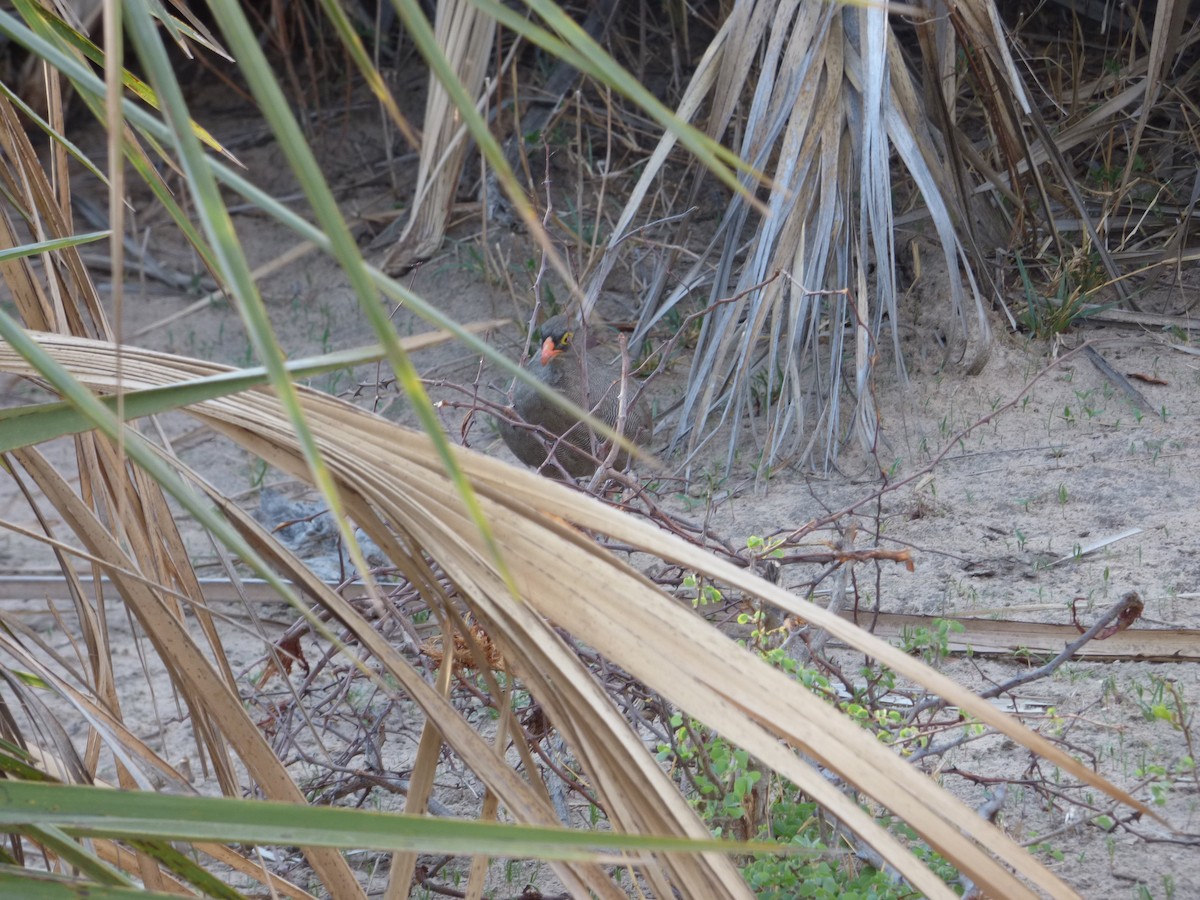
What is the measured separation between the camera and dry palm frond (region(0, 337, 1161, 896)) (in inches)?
26.5

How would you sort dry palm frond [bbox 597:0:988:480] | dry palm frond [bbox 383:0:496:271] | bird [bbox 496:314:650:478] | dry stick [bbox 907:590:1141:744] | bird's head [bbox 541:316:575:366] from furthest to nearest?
bird's head [bbox 541:316:575:366] < bird [bbox 496:314:650:478] < dry palm frond [bbox 383:0:496:271] < dry palm frond [bbox 597:0:988:480] < dry stick [bbox 907:590:1141:744]

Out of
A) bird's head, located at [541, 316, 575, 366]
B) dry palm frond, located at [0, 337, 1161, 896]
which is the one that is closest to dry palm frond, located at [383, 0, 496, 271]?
bird's head, located at [541, 316, 575, 366]

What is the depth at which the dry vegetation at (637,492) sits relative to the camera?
71 centimetres

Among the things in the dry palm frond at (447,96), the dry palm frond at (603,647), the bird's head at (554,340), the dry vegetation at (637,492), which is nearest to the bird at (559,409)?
the bird's head at (554,340)

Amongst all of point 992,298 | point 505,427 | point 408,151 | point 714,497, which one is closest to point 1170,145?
point 992,298

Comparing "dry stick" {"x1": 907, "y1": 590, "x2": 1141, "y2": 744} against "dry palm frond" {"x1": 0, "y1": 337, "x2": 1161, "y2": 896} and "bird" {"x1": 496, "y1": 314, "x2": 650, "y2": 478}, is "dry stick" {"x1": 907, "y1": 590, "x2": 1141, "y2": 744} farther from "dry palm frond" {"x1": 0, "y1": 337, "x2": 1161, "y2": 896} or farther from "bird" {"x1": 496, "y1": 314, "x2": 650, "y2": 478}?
"bird" {"x1": 496, "y1": 314, "x2": 650, "y2": 478}

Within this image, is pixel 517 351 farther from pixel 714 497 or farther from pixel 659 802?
pixel 659 802

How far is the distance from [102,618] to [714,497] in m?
2.46

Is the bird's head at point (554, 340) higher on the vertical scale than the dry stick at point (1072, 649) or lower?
lower

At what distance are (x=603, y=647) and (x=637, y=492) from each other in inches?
46.1

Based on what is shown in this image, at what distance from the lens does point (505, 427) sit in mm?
3725

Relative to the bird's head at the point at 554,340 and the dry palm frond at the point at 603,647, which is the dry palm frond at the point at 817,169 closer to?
the bird's head at the point at 554,340

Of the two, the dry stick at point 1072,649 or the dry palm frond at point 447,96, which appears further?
the dry palm frond at point 447,96

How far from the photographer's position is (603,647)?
0.72 metres
